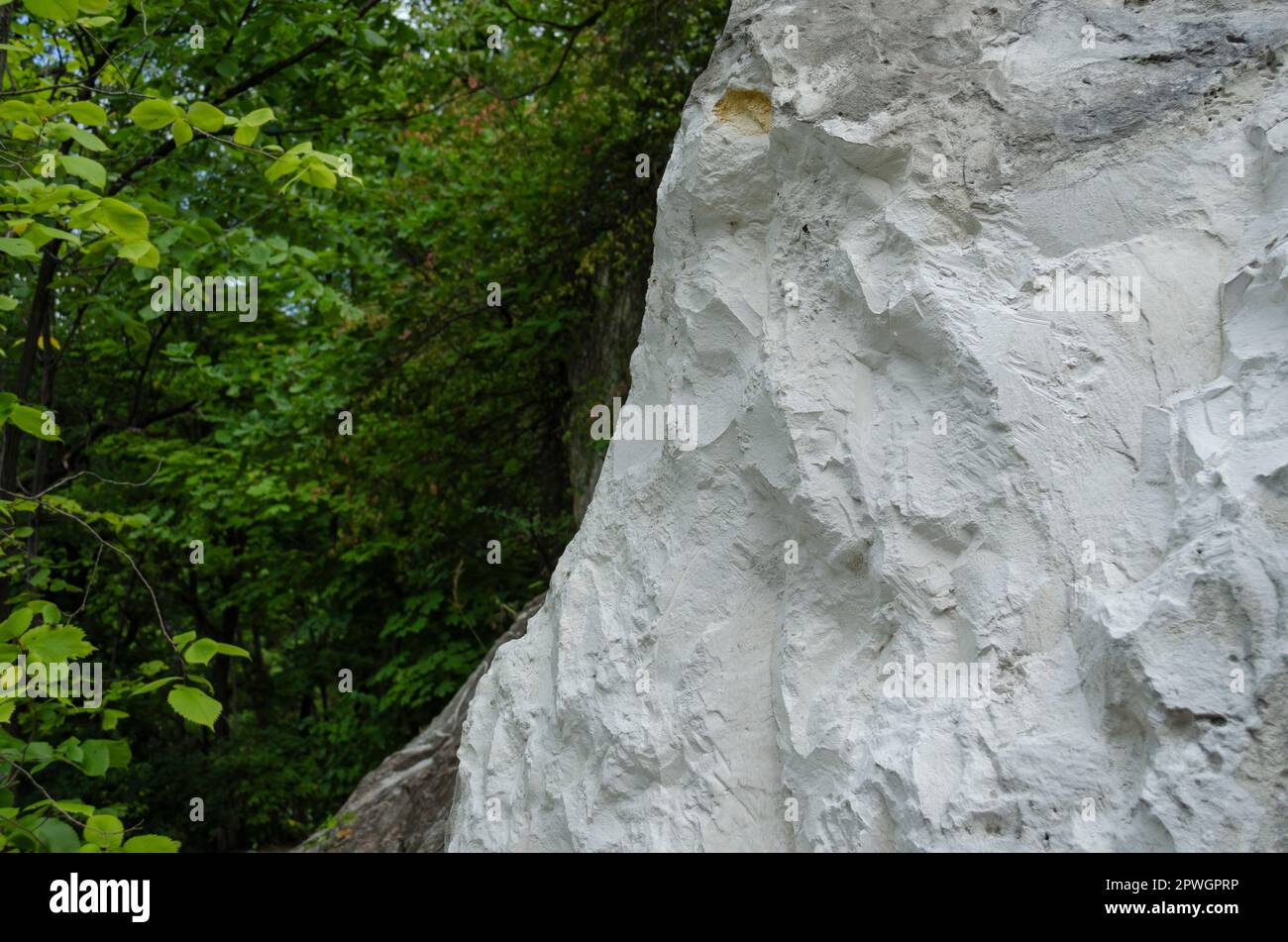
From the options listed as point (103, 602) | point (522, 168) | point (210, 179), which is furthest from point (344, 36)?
point (103, 602)

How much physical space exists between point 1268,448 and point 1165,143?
1309 mm

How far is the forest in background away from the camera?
685 cm

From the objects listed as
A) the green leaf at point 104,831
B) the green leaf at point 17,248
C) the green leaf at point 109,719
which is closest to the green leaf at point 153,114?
the green leaf at point 17,248

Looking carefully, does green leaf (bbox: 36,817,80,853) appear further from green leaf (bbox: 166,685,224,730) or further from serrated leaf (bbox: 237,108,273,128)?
serrated leaf (bbox: 237,108,273,128)

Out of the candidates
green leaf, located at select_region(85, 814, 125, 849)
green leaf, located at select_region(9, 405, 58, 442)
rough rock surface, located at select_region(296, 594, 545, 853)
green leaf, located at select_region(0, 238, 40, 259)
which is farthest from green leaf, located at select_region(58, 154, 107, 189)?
rough rock surface, located at select_region(296, 594, 545, 853)

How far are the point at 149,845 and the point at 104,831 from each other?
0.13 meters

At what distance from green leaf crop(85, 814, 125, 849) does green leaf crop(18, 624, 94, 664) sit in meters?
0.47

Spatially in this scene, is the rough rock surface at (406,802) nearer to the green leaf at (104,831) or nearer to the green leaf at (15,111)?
the green leaf at (104,831)

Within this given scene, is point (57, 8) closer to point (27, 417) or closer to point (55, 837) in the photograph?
point (27, 417)

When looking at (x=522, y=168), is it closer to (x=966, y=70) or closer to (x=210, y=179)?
(x=210, y=179)

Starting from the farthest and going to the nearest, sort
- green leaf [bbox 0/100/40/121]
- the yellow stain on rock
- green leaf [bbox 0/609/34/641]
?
the yellow stain on rock
green leaf [bbox 0/100/40/121]
green leaf [bbox 0/609/34/641]

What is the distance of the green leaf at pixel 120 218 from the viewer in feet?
9.97

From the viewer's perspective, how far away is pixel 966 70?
156 inches

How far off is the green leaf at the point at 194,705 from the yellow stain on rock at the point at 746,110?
291cm
